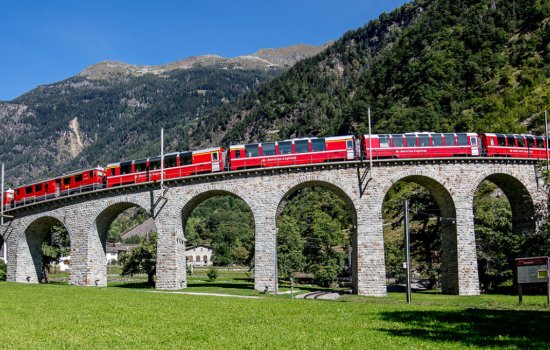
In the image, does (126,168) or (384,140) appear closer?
(384,140)

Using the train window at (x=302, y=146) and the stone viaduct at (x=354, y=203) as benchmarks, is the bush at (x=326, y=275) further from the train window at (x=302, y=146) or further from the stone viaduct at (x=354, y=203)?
the train window at (x=302, y=146)

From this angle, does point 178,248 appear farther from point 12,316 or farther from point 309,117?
point 309,117

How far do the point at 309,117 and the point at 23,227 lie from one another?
122268 millimetres

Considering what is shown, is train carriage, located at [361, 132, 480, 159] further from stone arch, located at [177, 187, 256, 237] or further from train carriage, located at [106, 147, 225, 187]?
train carriage, located at [106, 147, 225, 187]

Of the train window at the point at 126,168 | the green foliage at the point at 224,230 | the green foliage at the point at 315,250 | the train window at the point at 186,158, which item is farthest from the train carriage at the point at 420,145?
the green foliage at the point at 224,230

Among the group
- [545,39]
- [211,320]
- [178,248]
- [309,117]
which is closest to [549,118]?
[545,39]

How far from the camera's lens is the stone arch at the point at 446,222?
143ft

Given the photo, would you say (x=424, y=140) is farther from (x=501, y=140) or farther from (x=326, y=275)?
(x=326, y=275)

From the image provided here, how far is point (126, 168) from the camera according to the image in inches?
1955

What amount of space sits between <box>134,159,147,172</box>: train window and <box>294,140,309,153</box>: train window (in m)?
13.5

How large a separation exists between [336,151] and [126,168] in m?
Result: 18.7

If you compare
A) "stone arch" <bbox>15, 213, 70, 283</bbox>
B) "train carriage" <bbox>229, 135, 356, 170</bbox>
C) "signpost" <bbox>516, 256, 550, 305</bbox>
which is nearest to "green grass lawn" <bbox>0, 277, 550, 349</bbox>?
"signpost" <bbox>516, 256, 550, 305</bbox>

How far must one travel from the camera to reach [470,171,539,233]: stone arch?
45906mm

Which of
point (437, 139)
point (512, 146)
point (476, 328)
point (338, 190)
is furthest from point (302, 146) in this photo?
point (476, 328)
